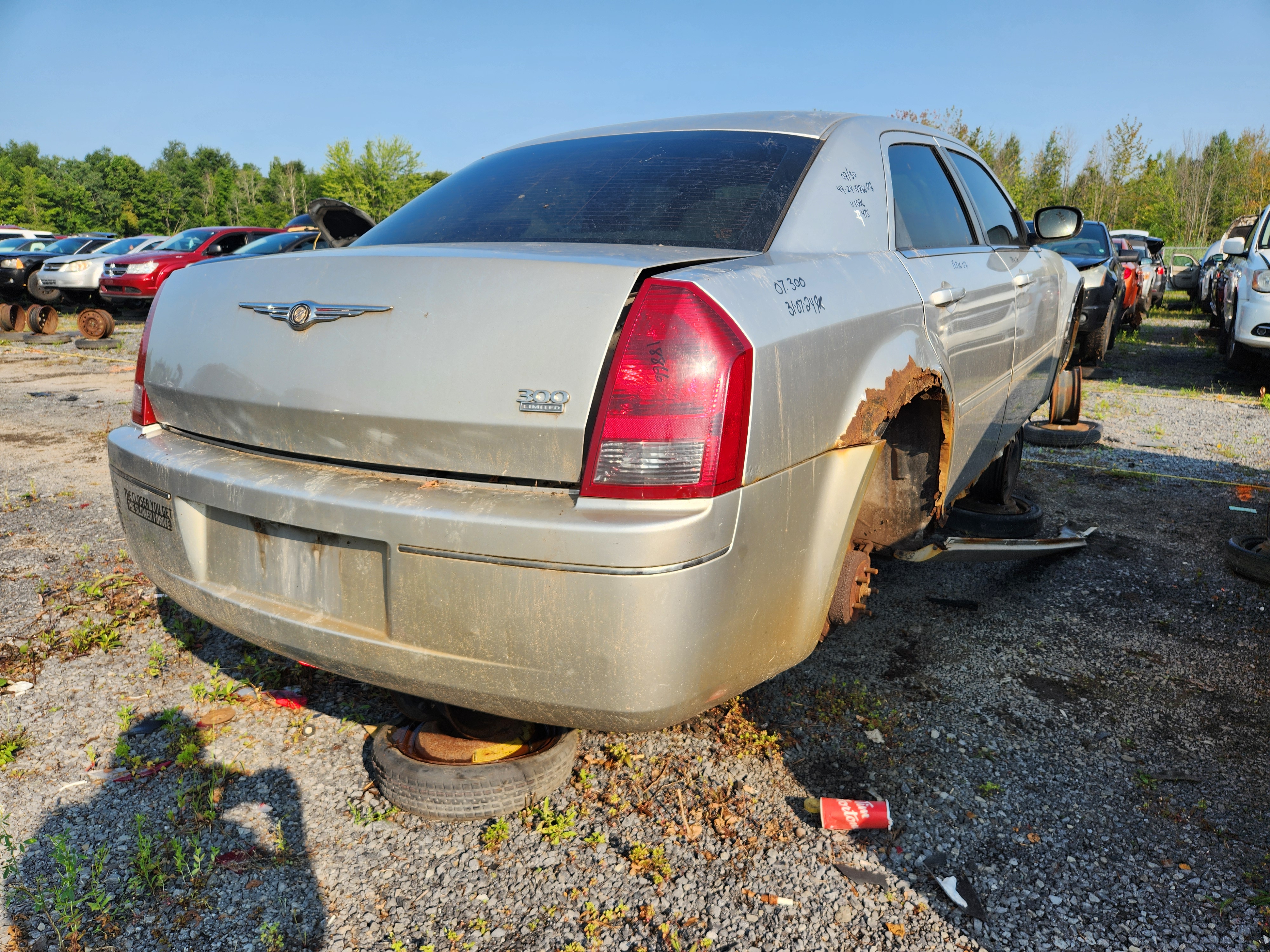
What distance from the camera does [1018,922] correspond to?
1818mm

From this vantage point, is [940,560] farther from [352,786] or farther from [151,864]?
[151,864]

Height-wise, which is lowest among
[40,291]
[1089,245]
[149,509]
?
[149,509]

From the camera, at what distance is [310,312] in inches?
75.5

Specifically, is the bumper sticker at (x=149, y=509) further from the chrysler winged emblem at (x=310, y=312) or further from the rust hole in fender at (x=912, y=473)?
the rust hole in fender at (x=912, y=473)

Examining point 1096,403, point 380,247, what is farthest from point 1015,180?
point 380,247

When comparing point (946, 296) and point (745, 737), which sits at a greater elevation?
point (946, 296)

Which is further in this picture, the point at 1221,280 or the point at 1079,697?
the point at 1221,280

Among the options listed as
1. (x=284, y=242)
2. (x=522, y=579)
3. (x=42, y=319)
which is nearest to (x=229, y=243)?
(x=284, y=242)

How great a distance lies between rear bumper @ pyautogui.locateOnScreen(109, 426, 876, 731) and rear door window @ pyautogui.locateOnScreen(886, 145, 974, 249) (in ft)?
3.65

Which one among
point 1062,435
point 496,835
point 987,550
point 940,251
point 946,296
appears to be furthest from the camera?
point 1062,435

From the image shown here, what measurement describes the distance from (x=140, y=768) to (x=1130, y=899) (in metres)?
2.49

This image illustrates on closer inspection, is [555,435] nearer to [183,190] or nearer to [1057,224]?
[1057,224]

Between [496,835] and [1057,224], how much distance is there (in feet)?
12.9

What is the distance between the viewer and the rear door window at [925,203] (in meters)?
2.76
